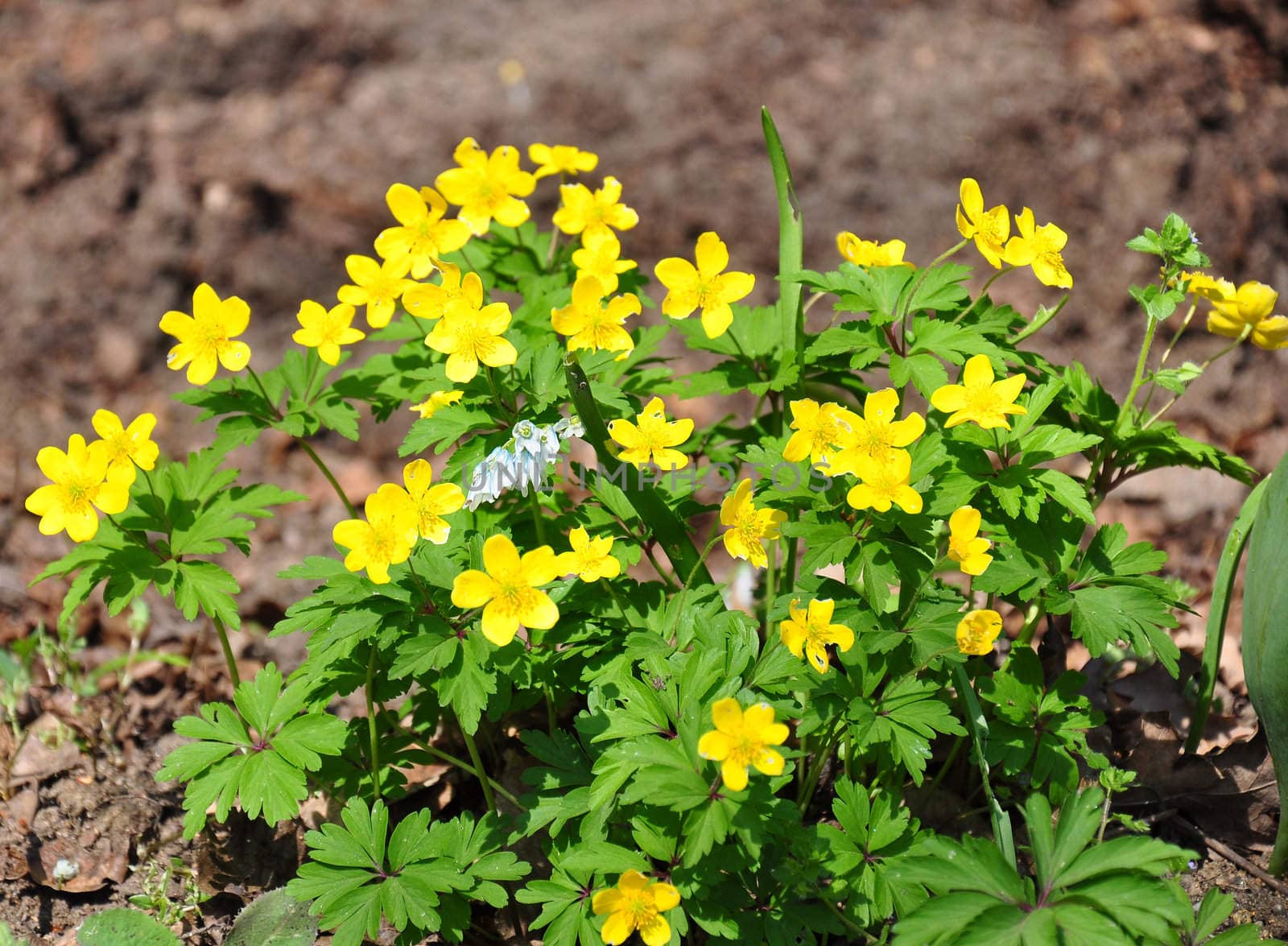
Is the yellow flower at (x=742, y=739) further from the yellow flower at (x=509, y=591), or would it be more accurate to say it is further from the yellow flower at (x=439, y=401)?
the yellow flower at (x=439, y=401)

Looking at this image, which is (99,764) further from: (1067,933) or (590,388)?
(1067,933)

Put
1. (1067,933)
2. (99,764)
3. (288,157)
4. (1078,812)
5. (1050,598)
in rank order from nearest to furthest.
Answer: (1067,933) < (1078,812) < (1050,598) < (99,764) < (288,157)

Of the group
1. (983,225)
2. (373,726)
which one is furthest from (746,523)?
(373,726)

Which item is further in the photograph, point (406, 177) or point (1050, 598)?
point (406, 177)

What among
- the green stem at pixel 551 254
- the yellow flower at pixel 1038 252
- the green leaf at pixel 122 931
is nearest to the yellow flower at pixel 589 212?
the green stem at pixel 551 254

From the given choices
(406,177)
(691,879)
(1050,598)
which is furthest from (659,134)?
(691,879)

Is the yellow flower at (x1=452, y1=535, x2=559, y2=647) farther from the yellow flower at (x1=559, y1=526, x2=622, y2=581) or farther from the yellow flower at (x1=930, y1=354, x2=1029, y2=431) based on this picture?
the yellow flower at (x1=930, y1=354, x2=1029, y2=431)
